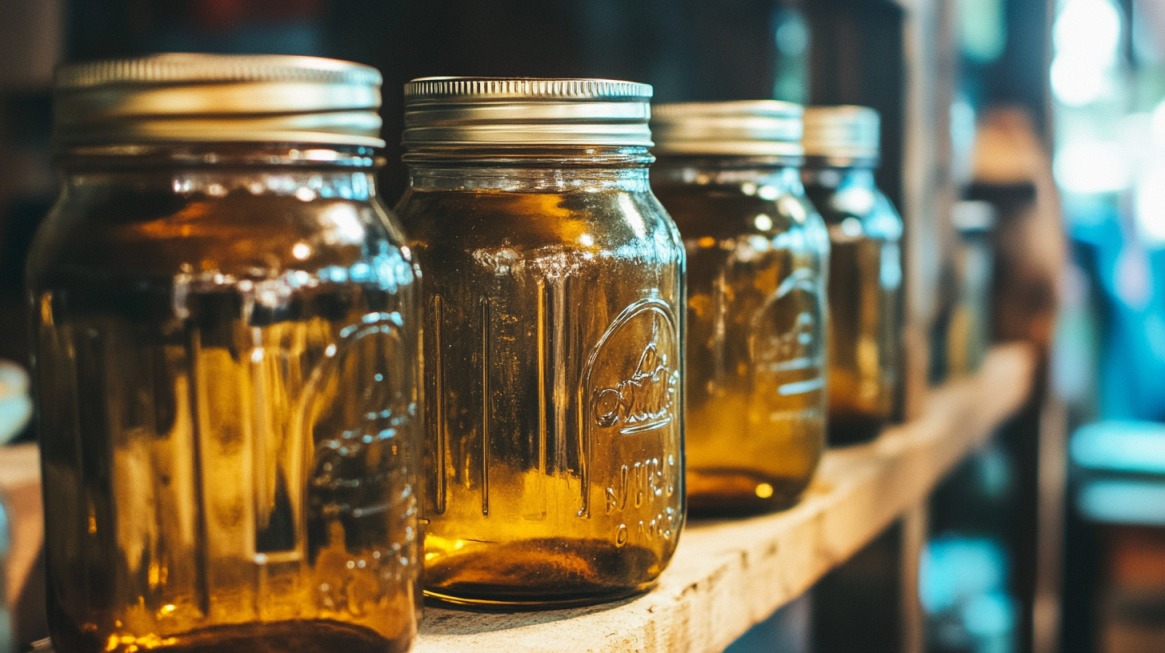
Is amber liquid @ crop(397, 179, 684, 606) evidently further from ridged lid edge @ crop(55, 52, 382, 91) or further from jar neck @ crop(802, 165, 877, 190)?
jar neck @ crop(802, 165, 877, 190)

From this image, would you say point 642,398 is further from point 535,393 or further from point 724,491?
point 724,491

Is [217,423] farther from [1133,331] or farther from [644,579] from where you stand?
[1133,331]

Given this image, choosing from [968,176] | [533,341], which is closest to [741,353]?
[533,341]

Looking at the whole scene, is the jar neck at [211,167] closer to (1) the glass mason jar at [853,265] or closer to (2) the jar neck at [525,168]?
(2) the jar neck at [525,168]

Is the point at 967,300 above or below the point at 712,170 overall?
below

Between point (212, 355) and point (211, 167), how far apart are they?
66mm

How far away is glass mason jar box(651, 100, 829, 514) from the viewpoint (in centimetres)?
72

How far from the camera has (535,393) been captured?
1.73ft

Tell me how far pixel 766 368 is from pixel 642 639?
0.25 m

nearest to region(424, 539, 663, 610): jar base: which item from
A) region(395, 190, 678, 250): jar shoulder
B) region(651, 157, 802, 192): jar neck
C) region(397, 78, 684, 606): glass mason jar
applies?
region(397, 78, 684, 606): glass mason jar

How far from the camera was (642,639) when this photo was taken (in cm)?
53

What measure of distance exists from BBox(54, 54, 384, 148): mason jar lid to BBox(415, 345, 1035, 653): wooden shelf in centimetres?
23

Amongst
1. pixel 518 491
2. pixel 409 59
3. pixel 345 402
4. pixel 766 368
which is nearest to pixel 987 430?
pixel 766 368

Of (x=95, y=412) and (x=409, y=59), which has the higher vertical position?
(x=409, y=59)
